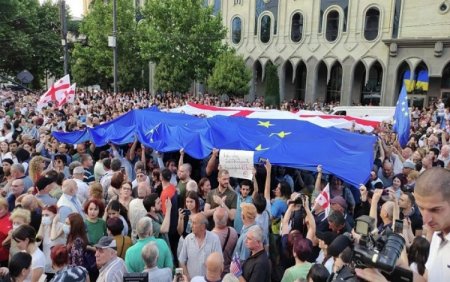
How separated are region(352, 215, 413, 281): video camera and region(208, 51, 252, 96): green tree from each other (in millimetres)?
26440

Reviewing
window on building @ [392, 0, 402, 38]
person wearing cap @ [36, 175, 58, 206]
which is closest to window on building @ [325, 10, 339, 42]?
window on building @ [392, 0, 402, 38]

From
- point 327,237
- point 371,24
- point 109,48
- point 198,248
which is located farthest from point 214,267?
point 109,48

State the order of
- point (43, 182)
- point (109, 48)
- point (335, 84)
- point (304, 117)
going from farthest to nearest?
point (335, 84) → point (109, 48) → point (304, 117) → point (43, 182)

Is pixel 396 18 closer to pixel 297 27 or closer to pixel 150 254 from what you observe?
pixel 297 27

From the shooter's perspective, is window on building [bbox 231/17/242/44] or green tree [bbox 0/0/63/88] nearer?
green tree [bbox 0/0/63/88]

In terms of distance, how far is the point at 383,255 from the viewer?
6.18 ft

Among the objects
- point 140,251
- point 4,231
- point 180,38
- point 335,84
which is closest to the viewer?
point 140,251

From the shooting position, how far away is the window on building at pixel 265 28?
114 ft

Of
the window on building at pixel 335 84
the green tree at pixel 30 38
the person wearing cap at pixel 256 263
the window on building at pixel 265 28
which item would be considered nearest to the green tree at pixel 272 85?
the window on building at pixel 265 28

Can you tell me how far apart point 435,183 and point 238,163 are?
499 cm

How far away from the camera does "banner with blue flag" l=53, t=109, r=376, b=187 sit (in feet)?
25.2

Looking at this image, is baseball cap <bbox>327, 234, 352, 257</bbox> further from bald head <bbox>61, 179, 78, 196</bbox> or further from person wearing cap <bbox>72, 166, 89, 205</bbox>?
person wearing cap <bbox>72, 166, 89, 205</bbox>

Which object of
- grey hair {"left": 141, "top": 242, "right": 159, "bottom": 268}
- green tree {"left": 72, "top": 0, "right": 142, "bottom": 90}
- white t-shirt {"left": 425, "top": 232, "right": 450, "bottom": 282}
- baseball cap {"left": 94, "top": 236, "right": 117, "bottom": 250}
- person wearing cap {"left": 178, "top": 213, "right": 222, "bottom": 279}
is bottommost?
person wearing cap {"left": 178, "top": 213, "right": 222, "bottom": 279}

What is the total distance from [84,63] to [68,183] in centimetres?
3352
